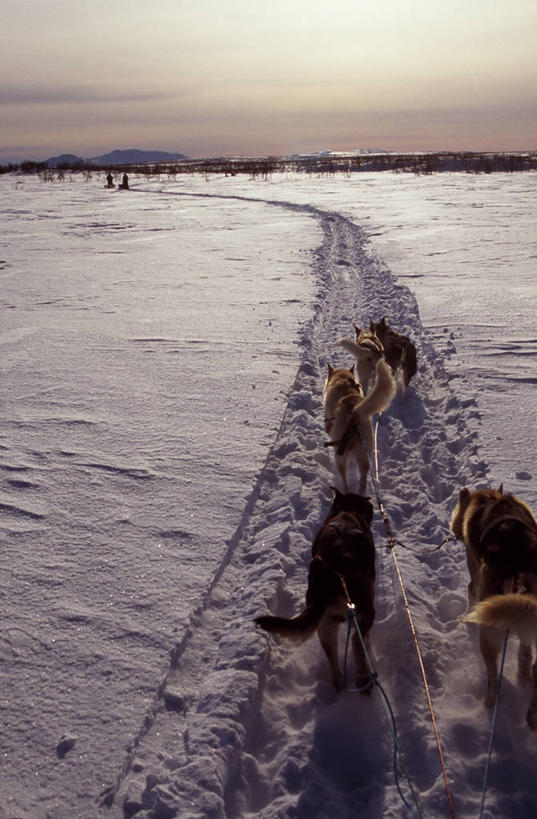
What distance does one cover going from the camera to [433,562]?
10.8 ft

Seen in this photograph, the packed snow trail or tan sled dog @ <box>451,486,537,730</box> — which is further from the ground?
tan sled dog @ <box>451,486,537,730</box>

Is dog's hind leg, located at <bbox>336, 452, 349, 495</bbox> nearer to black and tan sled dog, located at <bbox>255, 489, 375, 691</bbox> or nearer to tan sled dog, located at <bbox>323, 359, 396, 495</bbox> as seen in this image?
tan sled dog, located at <bbox>323, 359, 396, 495</bbox>

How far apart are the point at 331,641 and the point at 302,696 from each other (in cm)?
32

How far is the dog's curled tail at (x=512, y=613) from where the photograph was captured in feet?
6.26

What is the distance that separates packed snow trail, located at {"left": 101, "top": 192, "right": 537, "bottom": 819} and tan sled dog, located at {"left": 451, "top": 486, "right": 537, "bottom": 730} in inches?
9.3

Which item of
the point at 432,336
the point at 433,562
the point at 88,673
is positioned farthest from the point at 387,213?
the point at 88,673

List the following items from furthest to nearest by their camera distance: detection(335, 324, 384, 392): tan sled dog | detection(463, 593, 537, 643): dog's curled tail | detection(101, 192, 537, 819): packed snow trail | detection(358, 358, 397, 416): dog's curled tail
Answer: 1. detection(335, 324, 384, 392): tan sled dog
2. detection(358, 358, 397, 416): dog's curled tail
3. detection(101, 192, 537, 819): packed snow trail
4. detection(463, 593, 537, 643): dog's curled tail

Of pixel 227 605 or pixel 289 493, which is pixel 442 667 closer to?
pixel 227 605

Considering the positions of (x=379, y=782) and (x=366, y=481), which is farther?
(x=366, y=481)

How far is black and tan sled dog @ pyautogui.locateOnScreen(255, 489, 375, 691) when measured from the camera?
7.27ft

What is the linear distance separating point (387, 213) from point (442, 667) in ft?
63.5

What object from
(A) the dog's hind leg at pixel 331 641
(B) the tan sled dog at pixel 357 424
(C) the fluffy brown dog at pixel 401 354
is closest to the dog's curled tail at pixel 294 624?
(A) the dog's hind leg at pixel 331 641

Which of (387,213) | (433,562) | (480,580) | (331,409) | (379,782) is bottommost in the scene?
(379,782)

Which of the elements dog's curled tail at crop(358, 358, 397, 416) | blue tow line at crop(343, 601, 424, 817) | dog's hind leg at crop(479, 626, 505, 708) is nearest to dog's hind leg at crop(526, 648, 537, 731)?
dog's hind leg at crop(479, 626, 505, 708)
